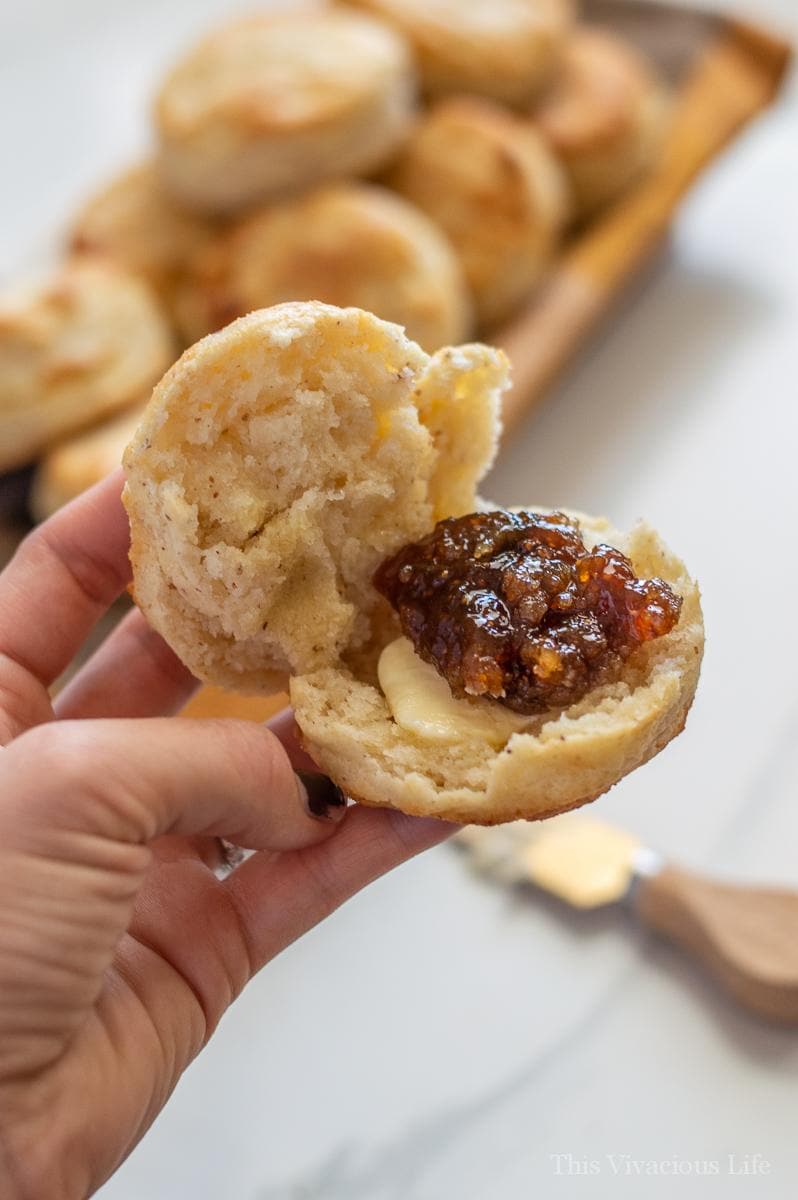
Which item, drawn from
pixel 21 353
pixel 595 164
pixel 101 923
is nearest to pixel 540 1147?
pixel 101 923

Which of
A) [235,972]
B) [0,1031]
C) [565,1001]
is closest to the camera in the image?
[0,1031]

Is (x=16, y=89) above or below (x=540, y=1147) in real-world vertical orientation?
above

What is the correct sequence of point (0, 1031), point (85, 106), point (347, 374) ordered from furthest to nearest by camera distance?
point (85, 106)
point (347, 374)
point (0, 1031)

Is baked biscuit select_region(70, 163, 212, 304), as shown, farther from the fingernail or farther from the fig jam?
the fingernail

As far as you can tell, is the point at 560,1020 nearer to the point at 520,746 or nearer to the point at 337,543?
the point at 520,746

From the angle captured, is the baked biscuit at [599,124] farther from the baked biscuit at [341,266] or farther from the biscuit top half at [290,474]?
the biscuit top half at [290,474]

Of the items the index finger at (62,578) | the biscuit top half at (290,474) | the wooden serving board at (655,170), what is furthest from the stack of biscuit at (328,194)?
the biscuit top half at (290,474)

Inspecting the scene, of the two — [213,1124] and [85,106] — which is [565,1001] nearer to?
[213,1124]
